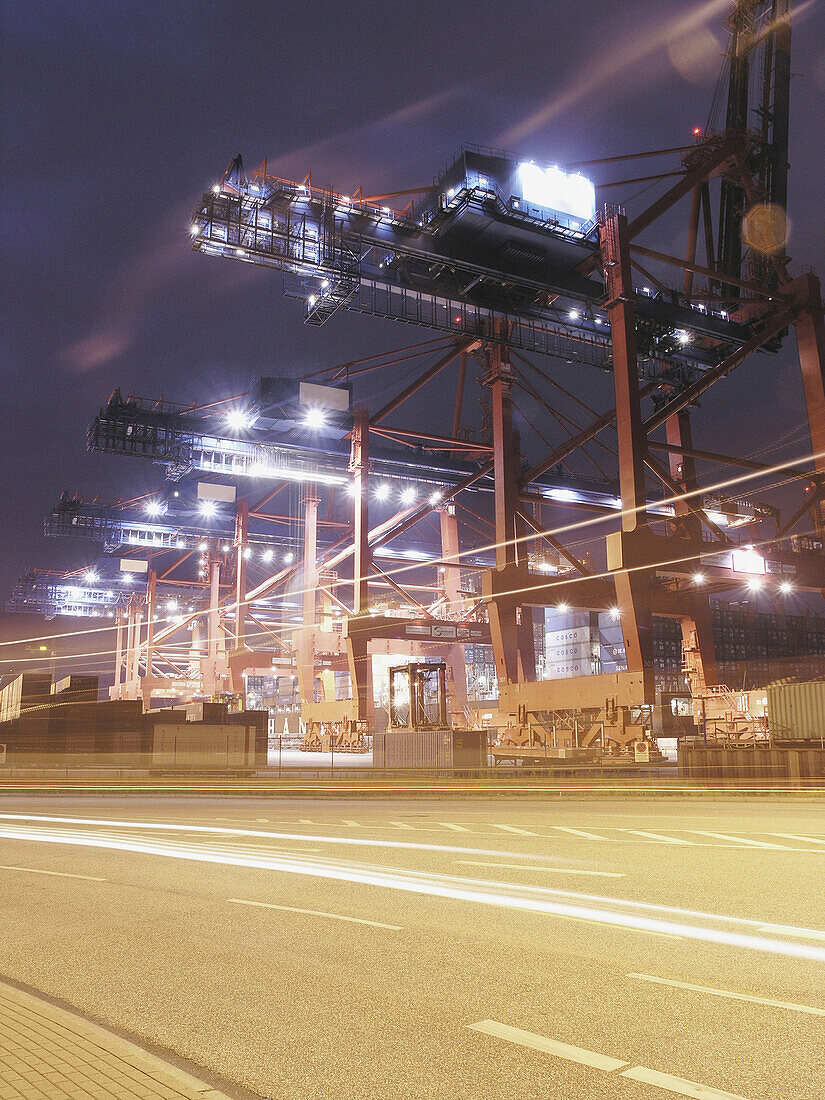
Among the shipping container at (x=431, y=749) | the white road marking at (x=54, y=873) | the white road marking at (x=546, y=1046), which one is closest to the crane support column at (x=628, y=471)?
the shipping container at (x=431, y=749)

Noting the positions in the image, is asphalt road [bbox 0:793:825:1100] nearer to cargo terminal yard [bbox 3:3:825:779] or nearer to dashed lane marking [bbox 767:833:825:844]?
dashed lane marking [bbox 767:833:825:844]

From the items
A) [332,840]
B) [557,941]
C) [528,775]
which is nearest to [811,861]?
[557,941]

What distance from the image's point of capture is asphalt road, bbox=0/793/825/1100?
4148 mm

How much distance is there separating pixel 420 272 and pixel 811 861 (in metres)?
27.1

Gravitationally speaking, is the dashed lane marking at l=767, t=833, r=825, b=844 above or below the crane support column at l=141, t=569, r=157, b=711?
below

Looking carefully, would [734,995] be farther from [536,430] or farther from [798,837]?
[536,430]

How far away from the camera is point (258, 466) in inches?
1677

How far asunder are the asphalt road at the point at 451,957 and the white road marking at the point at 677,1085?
0.01 m

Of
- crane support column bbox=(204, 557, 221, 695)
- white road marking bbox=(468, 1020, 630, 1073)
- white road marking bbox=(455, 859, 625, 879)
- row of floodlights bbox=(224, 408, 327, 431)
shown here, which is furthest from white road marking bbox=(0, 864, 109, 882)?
crane support column bbox=(204, 557, 221, 695)

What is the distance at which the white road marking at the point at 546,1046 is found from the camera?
13.5ft

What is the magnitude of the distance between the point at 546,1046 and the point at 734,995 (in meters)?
1.52

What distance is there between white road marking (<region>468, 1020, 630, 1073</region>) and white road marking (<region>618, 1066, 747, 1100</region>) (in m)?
0.10

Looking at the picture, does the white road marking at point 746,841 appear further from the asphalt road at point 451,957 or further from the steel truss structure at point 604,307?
the steel truss structure at point 604,307

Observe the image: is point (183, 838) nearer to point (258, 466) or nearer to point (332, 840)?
point (332, 840)
